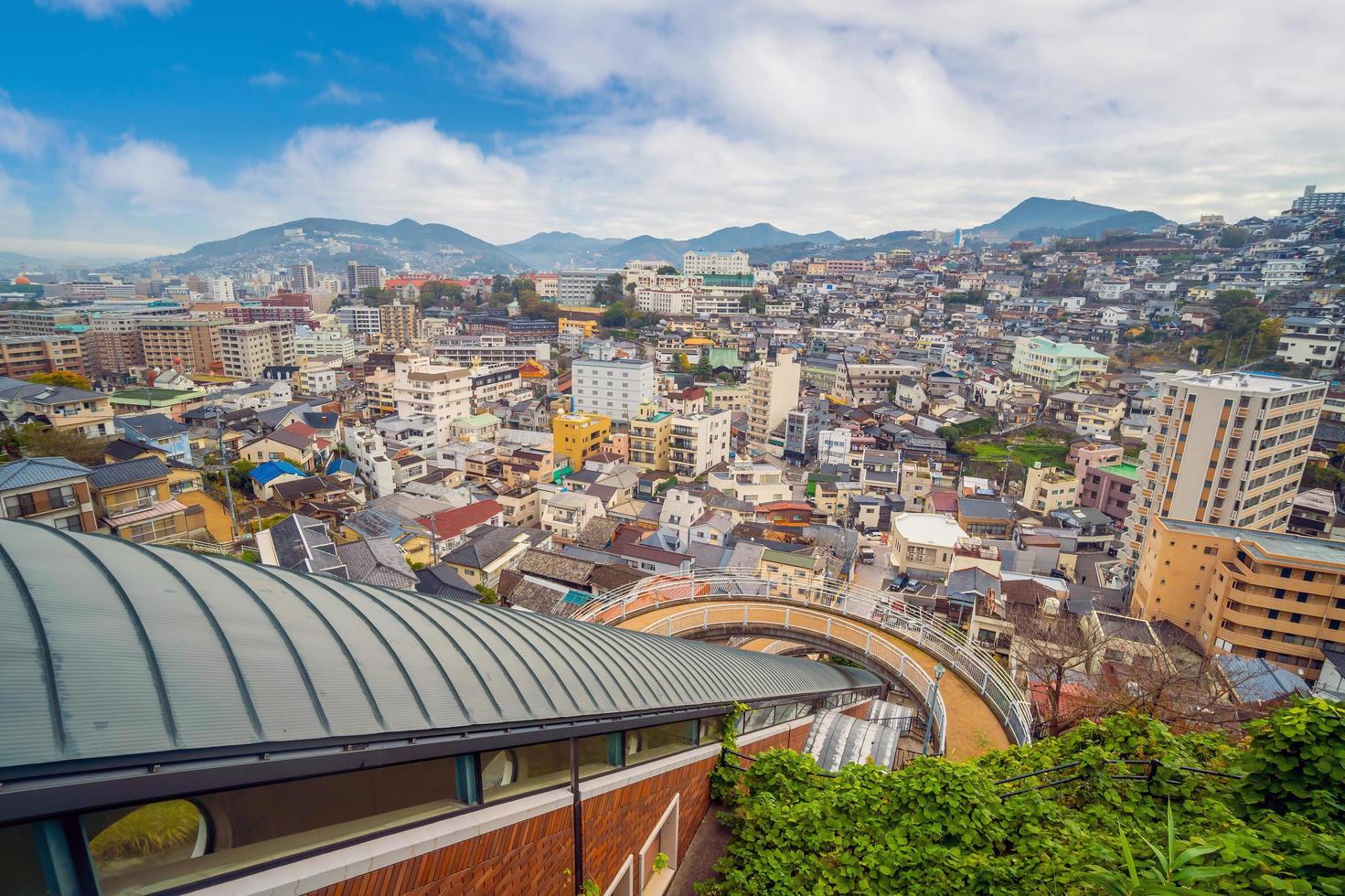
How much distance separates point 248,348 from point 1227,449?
73.4 m

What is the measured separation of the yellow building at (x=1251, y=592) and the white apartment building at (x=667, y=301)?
6462 cm

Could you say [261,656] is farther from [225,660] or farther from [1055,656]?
[1055,656]

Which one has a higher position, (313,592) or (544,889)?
(313,592)

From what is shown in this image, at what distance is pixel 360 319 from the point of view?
287ft

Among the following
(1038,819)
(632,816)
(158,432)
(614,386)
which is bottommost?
(158,432)

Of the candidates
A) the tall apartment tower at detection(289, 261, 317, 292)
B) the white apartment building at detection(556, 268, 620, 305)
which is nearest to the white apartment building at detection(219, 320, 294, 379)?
the white apartment building at detection(556, 268, 620, 305)

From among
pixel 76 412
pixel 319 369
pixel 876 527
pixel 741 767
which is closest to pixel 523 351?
pixel 319 369

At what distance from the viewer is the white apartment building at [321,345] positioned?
66.3 m

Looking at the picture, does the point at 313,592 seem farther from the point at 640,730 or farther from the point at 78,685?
the point at 640,730

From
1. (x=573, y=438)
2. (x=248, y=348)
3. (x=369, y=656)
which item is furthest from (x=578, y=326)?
(x=369, y=656)

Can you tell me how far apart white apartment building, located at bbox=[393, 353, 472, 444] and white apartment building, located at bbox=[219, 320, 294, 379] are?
25557 mm

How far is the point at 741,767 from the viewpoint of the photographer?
6.11 meters

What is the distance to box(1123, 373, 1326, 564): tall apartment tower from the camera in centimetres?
2484

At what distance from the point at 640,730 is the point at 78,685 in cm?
349
